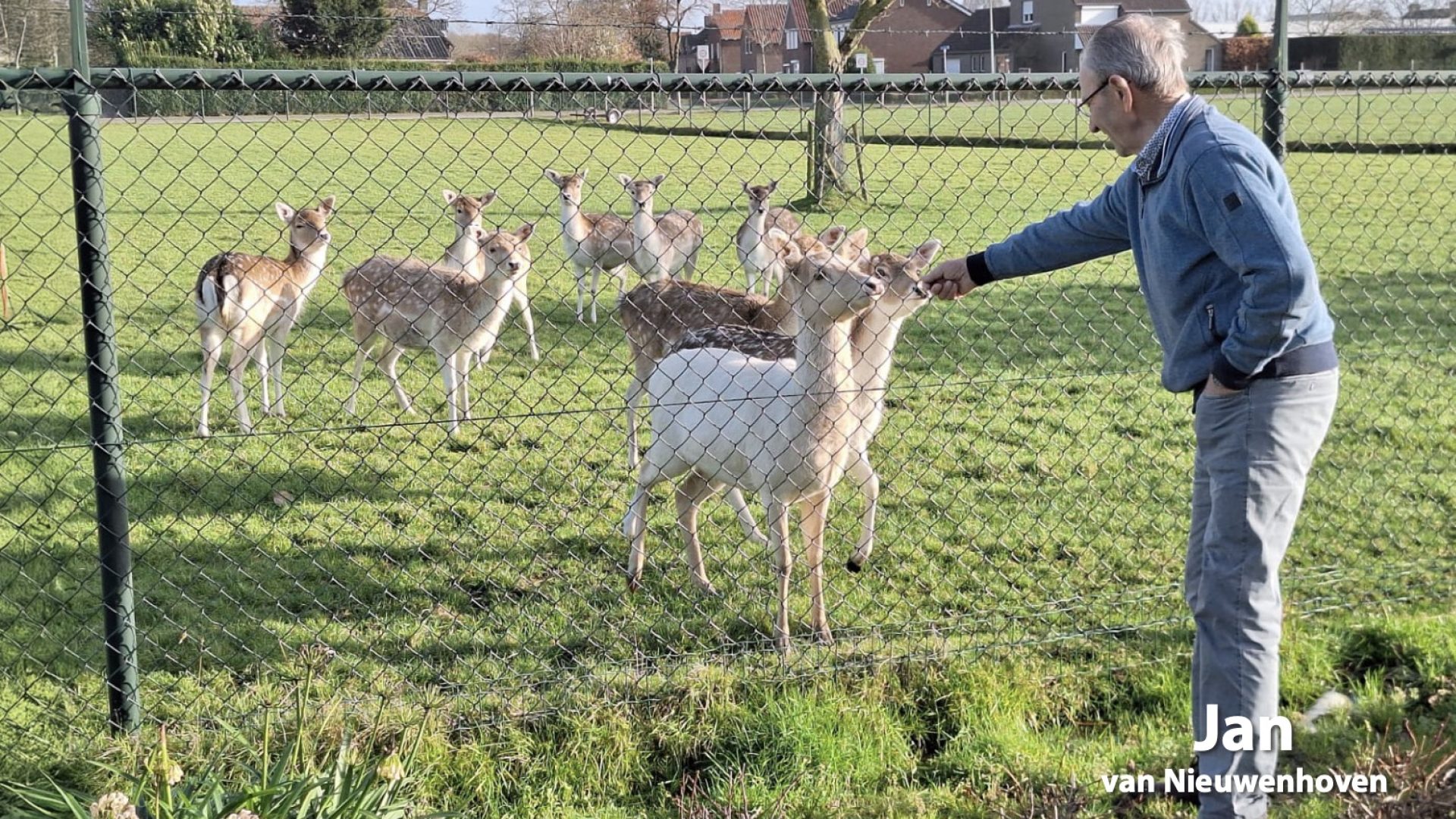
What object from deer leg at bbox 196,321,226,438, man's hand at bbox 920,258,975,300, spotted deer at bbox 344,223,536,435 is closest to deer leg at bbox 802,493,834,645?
man's hand at bbox 920,258,975,300

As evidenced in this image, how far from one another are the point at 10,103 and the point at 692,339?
3.35m

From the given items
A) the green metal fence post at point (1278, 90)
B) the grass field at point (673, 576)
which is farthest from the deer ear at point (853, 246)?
the green metal fence post at point (1278, 90)

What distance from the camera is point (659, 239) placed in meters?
12.1

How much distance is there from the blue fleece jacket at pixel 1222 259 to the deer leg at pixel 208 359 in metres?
6.33

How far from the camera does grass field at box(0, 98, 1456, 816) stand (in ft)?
12.4

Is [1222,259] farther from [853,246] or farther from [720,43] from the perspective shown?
[720,43]

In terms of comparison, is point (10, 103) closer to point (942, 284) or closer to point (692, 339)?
point (942, 284)

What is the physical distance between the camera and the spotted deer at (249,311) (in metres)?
8.00

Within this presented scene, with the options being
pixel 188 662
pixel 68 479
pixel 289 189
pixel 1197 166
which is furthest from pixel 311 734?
pixel 289 189

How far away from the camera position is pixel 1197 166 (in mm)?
2738

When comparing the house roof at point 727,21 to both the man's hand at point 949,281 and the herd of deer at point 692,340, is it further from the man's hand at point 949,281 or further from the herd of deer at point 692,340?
the man's hand at point 949,281

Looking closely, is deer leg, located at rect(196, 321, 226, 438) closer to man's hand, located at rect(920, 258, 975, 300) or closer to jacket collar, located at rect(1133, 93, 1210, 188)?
man's hand, located at rect(920, 258, 975, 300)

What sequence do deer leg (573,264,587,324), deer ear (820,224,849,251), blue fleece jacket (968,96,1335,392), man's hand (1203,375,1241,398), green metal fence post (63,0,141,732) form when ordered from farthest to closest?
deer leg (573,264,587,324) → deer ear (820,224,849,251) → green metal fence post (63,0,141,732) → man's hand (1203,375,1241,398) → blue fleece jacket (968,96,1335,392)

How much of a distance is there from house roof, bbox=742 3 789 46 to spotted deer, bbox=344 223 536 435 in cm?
3000
